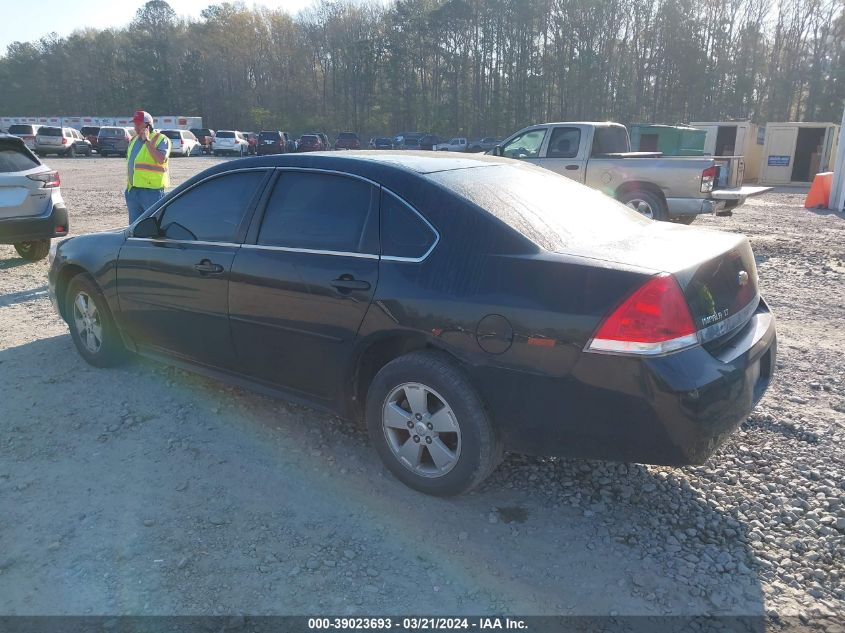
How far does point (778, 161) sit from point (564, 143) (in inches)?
693

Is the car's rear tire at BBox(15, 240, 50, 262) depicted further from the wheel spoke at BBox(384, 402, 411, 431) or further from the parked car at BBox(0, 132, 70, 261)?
the wheel spoke at BBox(384, 402, 411, 431)

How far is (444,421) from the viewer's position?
297 centimetres

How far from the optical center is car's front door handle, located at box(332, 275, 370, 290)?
3121 mm

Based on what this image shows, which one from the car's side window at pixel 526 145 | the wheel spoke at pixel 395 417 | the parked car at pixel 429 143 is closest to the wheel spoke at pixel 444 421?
the wheel spoke at pixel 395 417

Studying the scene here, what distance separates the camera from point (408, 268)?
9.93 feet

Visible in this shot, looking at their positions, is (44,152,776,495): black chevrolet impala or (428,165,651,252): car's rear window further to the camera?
(428,165,651,252): car's rear window

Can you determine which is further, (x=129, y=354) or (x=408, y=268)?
(x=129, y=354)

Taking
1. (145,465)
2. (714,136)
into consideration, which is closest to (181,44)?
(714,136)

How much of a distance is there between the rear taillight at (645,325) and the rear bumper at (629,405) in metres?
0.05

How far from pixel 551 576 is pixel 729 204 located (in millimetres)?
9647

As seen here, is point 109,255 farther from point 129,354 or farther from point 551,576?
point 551,576

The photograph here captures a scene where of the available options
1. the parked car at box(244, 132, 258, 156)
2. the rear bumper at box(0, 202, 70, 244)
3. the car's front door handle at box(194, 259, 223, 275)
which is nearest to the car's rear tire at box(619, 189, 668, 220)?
the car's front door handle at box(194, 259, 223, 275)

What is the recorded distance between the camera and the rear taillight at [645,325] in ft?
8.30

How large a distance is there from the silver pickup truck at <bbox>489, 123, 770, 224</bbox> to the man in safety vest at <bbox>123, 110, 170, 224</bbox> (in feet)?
19.6
